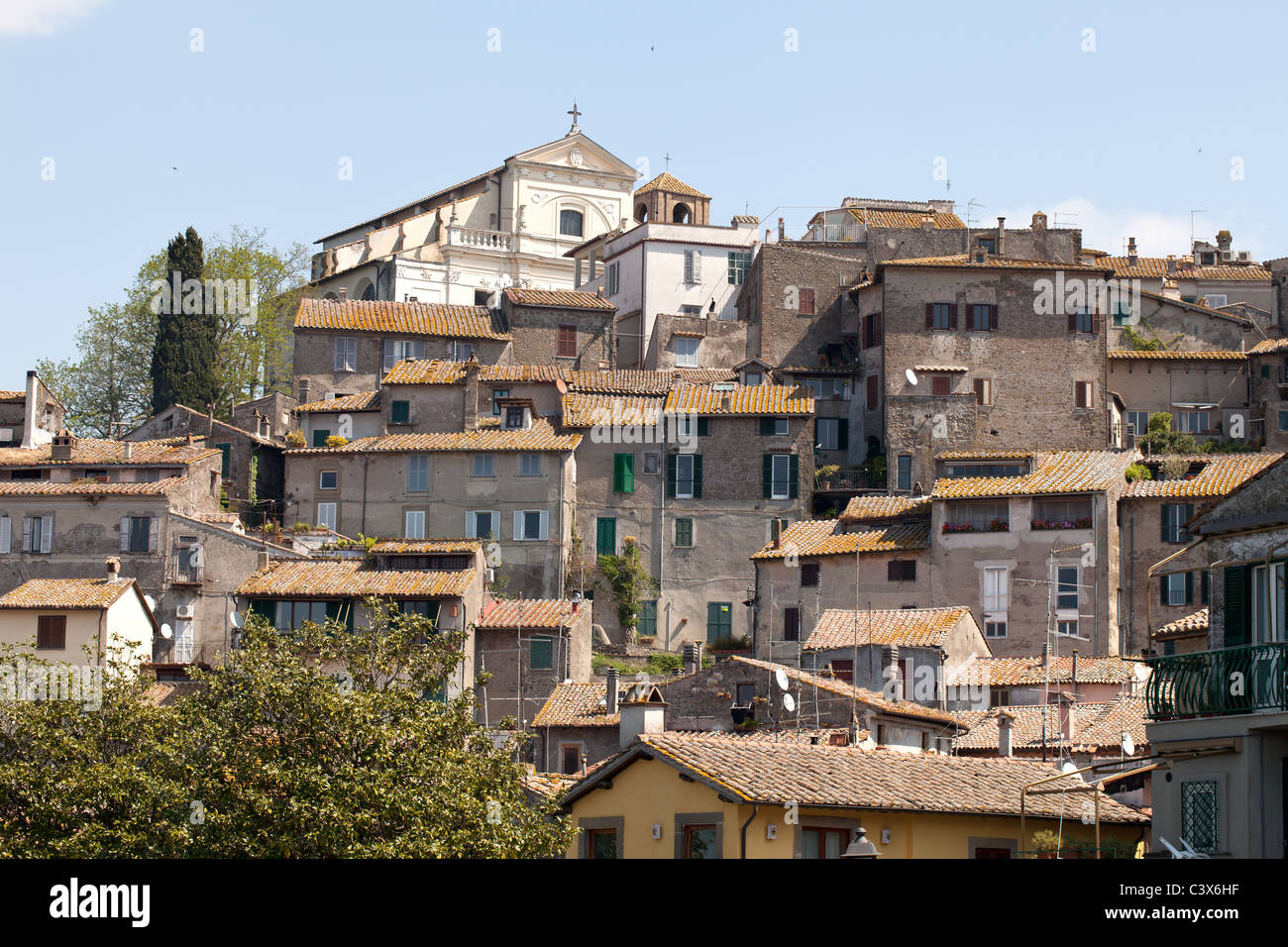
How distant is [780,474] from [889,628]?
629 inches

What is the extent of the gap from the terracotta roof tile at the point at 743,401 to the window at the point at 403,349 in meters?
11.3

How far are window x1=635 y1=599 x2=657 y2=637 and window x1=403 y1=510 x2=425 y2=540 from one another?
7821 millimetres

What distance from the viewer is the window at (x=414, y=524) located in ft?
203

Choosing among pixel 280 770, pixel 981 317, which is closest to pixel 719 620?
pixel 981 317

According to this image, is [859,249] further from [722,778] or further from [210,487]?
[722,778]

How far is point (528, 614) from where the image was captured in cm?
5438

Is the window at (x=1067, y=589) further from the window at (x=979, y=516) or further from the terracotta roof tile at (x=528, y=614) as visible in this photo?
the terracotta roof tile at (x=528, y=614)

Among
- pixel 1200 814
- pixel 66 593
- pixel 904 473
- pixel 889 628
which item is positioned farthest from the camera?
pixel 904 473

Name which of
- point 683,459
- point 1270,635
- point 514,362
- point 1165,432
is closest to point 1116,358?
point 1165,432

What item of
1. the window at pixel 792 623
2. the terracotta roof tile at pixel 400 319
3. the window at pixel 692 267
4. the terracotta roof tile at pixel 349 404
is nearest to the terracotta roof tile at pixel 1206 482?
the window at pixel 792 623

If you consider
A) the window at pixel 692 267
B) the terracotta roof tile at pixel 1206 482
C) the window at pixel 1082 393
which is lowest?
the terracotta roof tile at pixel 1206 482

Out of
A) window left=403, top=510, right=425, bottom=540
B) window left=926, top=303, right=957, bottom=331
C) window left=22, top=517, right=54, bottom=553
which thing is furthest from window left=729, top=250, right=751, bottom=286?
window left=22, top=517, right=54, bottom=553

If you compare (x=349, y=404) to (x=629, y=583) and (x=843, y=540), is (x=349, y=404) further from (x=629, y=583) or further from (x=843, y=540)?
(x=843, y=540)

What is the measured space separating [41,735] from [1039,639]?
1224 inches
